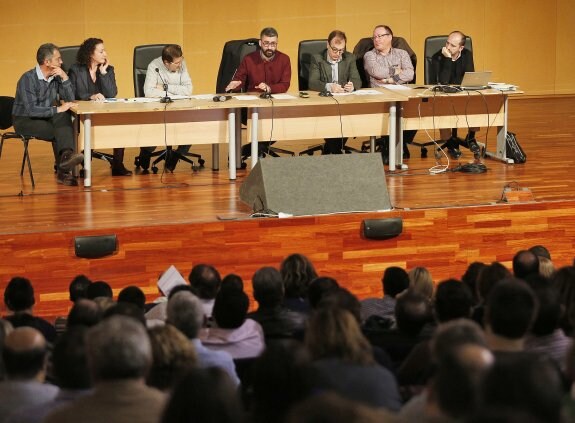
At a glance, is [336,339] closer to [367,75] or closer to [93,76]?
[93,76]

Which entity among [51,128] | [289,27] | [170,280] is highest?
[289,27]

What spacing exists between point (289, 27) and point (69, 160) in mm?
5048

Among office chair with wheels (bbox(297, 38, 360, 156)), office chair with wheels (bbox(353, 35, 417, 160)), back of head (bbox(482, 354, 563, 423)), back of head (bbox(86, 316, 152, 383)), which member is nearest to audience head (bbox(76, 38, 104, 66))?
office chair with wheels (bbox(297, 38, 360, 156))

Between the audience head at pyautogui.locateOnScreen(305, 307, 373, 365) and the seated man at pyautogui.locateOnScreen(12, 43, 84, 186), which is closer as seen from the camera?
the audience head at pyautogui.locateOnScreen(305, 307, 373, 365)

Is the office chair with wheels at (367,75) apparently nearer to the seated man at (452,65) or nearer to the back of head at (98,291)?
the seated man at (452,65)

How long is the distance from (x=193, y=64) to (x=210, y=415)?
9940mm

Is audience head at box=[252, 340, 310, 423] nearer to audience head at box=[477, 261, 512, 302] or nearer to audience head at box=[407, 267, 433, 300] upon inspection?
audience head at box=[477, 261, 512, 302]

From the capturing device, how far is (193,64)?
11.8 meters

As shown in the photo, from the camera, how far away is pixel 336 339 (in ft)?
10.2

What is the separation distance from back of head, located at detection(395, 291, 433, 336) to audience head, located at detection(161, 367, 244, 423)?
1810 millimetres

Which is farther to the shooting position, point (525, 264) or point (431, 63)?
point (431, 63)

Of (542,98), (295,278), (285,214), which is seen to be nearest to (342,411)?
(295,278)

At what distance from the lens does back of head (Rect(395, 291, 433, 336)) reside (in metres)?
3.94

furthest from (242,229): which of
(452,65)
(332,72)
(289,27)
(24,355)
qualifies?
(289,27)
